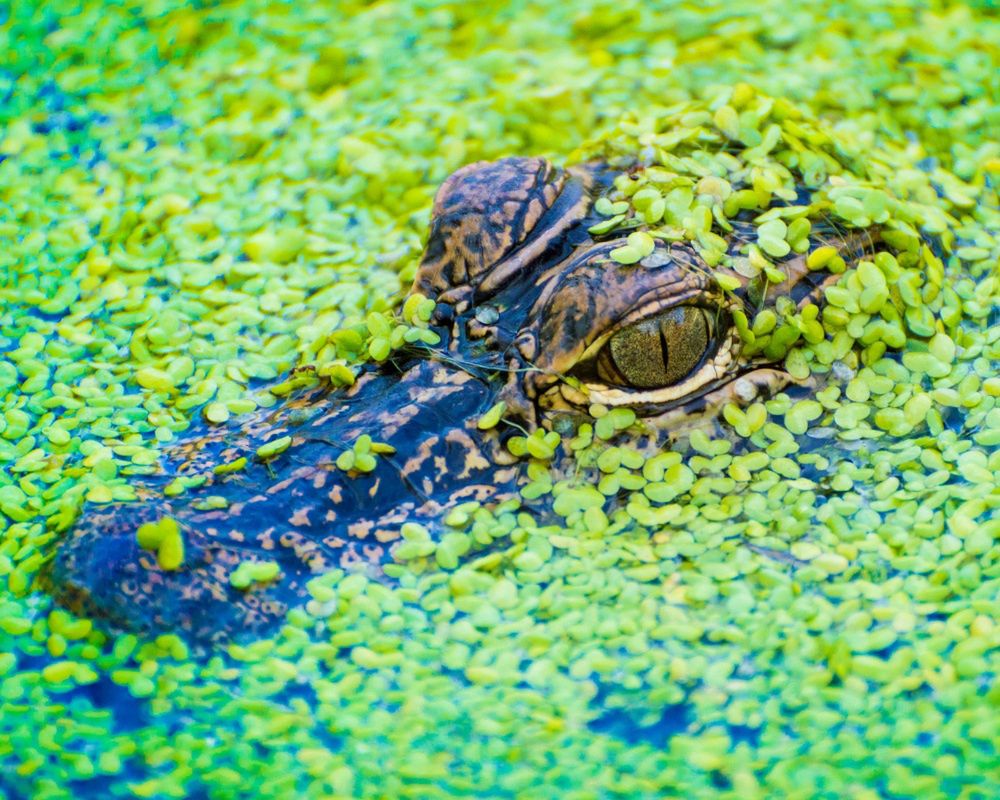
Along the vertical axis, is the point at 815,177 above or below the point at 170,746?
above

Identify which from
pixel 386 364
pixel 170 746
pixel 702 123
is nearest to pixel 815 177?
pixel 702 123

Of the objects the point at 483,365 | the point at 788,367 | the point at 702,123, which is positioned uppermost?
the point at 702,123

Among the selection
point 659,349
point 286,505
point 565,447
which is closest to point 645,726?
point 565,447

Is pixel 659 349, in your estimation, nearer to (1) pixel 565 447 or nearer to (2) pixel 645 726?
(1) pixel 565 447

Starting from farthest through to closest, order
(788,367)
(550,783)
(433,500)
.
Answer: (788,367)
(433,500)
(550,783)

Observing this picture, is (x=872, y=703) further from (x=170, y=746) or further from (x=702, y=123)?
(x=702, y=123)

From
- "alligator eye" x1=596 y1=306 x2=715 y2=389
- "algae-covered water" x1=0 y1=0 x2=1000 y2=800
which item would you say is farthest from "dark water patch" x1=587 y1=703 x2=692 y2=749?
"alligator eye" x1=596 y1=306 x2=715 y2=389

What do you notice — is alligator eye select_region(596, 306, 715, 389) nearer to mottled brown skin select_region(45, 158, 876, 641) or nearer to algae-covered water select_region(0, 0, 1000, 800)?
mottled brown skin select_region(45, 158, 876, 641)
